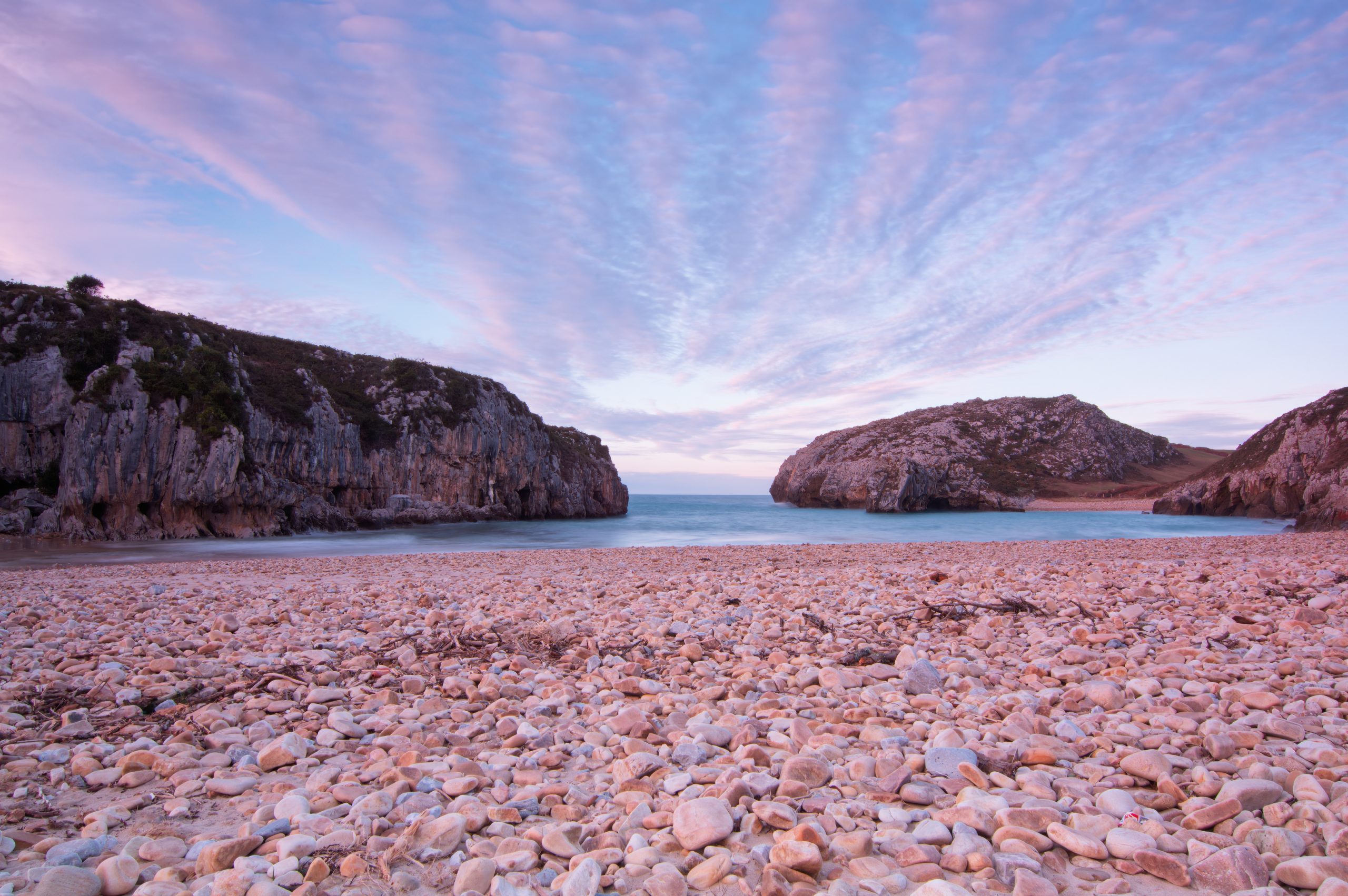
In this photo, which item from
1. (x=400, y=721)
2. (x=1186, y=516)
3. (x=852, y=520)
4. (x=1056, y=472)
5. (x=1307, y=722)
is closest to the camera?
(x=1307, y=722)

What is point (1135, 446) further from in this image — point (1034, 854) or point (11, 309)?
point (11, 309)

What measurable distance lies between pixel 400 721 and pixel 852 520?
178ft

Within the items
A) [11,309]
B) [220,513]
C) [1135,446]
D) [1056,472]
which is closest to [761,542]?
[220,513]

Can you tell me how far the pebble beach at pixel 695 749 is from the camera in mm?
2371

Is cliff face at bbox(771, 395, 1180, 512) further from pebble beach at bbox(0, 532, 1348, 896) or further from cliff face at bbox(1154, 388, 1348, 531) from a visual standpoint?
pebble beach at bbox(0, 532, 1348, 896)

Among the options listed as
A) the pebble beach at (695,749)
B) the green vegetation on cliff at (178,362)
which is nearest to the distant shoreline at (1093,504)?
the green vegetation on cliff at (178,362)

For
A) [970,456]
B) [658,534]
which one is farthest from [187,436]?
[970,456]

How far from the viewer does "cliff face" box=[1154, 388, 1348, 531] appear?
3023 cm

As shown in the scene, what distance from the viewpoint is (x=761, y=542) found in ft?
102

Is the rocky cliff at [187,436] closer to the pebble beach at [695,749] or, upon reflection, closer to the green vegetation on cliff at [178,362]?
the green vegetation on cliff at [178,362]

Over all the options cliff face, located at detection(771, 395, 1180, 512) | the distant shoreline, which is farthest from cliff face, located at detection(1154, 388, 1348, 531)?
cliff face, located at detection(771, 395, 1180, 512)

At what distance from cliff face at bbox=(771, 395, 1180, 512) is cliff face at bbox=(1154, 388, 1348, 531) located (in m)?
23.8

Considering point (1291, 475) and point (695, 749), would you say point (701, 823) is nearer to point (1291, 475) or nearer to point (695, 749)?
point (695, 749)

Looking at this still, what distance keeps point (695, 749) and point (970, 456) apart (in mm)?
86491
